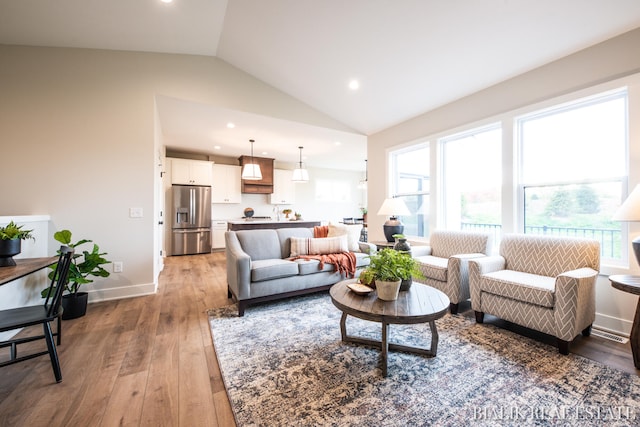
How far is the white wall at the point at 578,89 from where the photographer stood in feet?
7.34

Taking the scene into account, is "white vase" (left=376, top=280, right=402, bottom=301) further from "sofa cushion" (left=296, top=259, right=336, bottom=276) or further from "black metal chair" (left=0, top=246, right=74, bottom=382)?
"black metal chair" (left=0, top=246, right=74, bottom=382)

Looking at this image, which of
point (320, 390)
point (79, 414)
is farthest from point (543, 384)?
point (79, 414)

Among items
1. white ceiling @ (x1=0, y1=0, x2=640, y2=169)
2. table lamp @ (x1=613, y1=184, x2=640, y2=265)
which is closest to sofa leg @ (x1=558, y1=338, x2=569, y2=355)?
table lamp @ (x1=613, y1=184, x2=640, y2=265)

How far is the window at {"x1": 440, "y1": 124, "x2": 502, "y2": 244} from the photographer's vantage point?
3371mm

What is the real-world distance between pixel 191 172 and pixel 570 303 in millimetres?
6609

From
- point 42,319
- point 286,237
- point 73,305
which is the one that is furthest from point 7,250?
point 286,237

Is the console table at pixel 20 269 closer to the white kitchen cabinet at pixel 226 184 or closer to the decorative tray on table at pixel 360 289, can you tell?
the decorative tray on table at pixel 360 289

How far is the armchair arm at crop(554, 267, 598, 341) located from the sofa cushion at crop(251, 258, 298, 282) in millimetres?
2299

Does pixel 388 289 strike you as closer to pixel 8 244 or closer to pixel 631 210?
pixel 631 210

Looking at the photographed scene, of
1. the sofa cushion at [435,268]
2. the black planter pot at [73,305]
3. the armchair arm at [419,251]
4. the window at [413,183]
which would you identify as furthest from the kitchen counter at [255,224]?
the sofa cushion at [435,268]

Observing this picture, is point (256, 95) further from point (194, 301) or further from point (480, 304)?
point (480, 304)

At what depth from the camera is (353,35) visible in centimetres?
290

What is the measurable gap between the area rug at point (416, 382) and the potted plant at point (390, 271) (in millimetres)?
507

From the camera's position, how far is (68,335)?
2.27 meters
